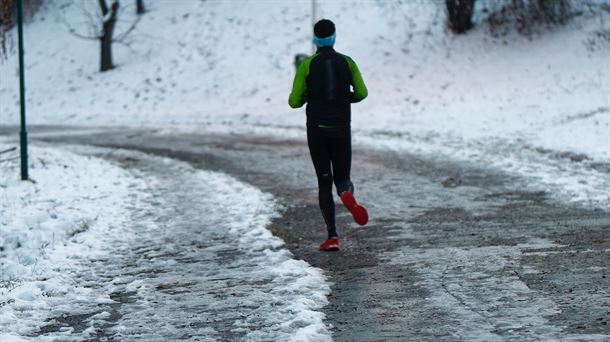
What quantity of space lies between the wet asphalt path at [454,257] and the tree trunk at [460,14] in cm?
1618

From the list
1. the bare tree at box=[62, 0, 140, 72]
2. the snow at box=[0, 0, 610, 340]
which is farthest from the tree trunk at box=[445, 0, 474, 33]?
the bare tree at box=[62, 0, 140, 72]

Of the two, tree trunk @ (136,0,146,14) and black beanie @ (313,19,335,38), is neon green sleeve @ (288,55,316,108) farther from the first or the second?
tree trunk @ (136,0,146,14)

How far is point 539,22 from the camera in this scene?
2886 cm

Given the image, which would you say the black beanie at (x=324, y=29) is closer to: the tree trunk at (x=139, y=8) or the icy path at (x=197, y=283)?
the icy path at (x=197, y=283)

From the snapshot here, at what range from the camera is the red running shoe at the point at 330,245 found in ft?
27.8

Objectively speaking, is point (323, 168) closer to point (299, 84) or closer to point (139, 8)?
point (299, 84)

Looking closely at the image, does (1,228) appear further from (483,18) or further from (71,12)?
(71,12)

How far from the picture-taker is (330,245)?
8477 millimetres

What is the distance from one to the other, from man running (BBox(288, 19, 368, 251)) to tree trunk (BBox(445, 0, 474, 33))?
2248 centimetres

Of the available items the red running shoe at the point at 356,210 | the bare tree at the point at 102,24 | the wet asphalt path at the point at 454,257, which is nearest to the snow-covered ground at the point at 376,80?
the bare tree at the point at 102,24

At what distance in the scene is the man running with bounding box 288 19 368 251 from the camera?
8.30 m

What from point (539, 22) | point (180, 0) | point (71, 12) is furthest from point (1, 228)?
point (71, 12)

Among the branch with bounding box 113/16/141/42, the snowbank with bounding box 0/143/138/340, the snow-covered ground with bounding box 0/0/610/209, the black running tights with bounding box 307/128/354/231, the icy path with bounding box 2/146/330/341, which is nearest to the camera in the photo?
the icy path with bounding box 2/146/330/341

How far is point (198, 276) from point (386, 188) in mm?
5691
